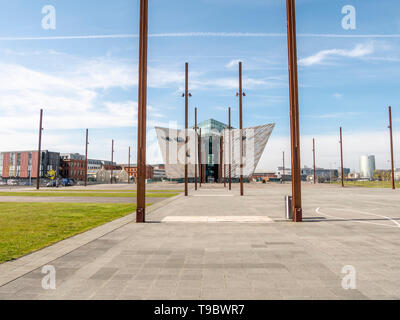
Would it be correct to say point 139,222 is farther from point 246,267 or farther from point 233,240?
point 246,267

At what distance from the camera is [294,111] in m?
11.3

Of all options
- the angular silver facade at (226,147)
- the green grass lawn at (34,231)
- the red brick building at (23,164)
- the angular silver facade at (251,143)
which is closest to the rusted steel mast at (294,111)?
the green grass lawn at (34,231)

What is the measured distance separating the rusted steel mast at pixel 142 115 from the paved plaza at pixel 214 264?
5.60 feet

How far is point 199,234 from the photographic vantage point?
8648 mm

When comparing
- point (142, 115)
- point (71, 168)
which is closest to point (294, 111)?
point (142, 115)

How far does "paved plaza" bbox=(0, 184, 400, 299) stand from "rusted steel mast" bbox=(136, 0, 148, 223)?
5.60 feet

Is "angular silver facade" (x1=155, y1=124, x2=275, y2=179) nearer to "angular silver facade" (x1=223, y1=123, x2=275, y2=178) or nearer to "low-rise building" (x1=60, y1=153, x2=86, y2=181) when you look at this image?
"angular silver facade" (x1=223, y1=123, x2=275, y2=178)

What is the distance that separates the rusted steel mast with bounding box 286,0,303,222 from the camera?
36.0ft

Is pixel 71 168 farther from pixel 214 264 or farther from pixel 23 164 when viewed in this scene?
pixel 214 264

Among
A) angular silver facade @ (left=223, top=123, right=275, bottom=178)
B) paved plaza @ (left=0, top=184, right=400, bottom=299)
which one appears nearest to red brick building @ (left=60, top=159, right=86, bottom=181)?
angular silver facade @ (left=223, top=123, right=275, bottom=178)

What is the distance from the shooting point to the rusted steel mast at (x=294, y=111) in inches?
432

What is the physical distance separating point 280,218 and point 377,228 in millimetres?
3593
